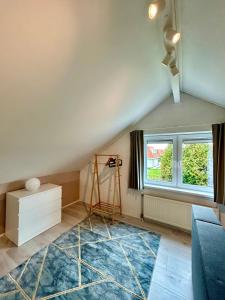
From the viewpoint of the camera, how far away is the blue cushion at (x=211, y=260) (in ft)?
2.16

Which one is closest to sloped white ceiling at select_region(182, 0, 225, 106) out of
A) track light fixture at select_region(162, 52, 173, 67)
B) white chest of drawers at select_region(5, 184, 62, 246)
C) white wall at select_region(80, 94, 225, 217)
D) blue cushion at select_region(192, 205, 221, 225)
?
track light fixture at select_region(162, 52, 173, 67)

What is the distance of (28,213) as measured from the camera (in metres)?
2.38

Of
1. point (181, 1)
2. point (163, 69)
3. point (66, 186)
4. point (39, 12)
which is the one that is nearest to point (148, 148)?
point (163, 69)

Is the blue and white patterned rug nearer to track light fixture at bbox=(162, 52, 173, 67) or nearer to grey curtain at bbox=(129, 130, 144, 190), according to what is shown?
grey curtain at bbox=(129, 130, 144, 190)

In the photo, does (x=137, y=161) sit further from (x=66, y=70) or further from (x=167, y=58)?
(x=66, y=70)

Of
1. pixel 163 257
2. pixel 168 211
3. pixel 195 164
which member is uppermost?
pixel 195 164

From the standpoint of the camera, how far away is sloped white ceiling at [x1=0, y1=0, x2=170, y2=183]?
93 cm

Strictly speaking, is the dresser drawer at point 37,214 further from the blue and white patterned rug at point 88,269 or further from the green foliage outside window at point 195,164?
the green foliage outside window at point 195,164

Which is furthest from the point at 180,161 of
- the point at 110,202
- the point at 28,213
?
the point at 28,213

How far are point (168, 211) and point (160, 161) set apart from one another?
972 mm

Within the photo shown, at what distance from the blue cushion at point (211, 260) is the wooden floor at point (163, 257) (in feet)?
2.97

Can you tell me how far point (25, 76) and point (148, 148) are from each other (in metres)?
2.63

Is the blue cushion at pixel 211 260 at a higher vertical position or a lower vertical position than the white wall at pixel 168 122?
lower

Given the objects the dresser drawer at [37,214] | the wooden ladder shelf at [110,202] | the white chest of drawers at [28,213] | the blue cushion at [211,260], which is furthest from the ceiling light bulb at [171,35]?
the dresser drawer at [37,214]
